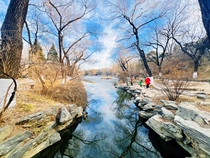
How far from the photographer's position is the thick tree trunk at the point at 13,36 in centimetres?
278

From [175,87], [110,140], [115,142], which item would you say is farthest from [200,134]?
[175,87]

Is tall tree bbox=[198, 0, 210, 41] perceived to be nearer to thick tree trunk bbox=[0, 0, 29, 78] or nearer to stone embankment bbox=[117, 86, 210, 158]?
stone embankment bbox=[117, 86, 210, 158]

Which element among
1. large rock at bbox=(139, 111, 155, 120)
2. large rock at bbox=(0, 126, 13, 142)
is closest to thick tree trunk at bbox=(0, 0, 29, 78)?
large rock at bbox=(0, 126, 13, 142)

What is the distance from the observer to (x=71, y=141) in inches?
135

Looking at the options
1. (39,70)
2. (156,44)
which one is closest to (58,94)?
(39,70)

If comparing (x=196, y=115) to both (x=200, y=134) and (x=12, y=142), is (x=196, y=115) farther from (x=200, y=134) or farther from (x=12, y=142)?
(x=12, y=142)

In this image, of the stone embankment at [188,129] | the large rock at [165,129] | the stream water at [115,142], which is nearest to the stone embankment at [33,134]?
the stream water at [115,142]

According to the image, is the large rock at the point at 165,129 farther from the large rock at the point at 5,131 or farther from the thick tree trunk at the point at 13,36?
the thick tree trunk at the point at 13,36

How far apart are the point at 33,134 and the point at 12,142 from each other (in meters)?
0.52

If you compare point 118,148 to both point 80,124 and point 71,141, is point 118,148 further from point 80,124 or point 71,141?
point 80,124

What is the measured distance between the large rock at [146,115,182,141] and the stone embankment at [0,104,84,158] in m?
3.12

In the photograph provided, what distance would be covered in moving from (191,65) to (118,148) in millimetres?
20609

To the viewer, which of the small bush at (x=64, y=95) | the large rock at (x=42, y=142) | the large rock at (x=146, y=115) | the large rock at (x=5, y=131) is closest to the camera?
the large rock at (x=5, y=131)

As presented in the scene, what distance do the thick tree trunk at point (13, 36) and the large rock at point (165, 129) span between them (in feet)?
14.9
